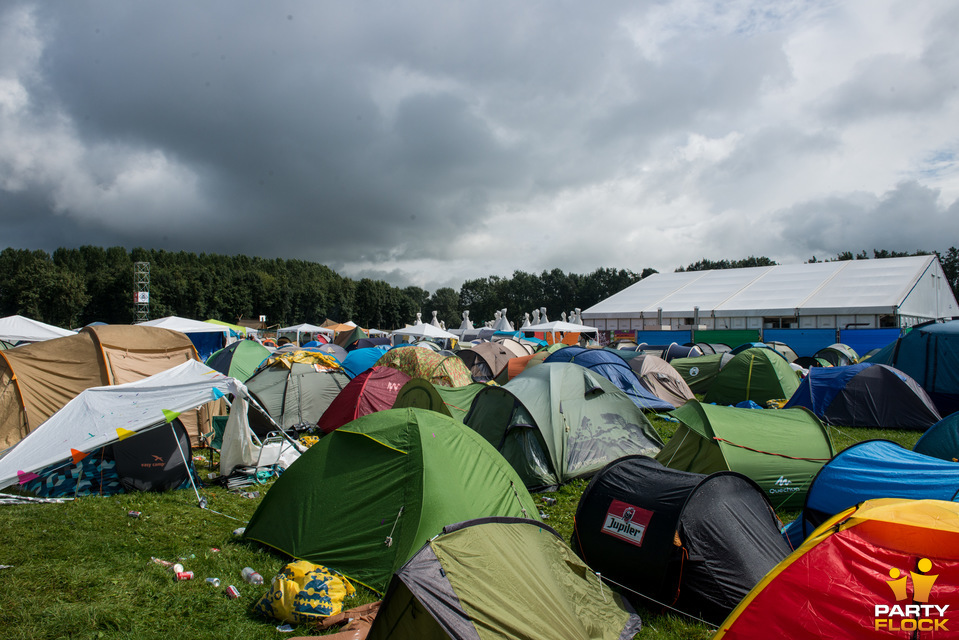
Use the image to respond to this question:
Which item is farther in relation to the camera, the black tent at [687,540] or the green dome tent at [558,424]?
the green dome tent at [558,424]

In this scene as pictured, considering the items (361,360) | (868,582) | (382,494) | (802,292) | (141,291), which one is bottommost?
(382,494)

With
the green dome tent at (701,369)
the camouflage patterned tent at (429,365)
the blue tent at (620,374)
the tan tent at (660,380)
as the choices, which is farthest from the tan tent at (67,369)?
the green dome tent at (701,369)

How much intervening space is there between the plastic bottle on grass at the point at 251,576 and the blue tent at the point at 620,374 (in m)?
9.57

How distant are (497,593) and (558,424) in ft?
15.4

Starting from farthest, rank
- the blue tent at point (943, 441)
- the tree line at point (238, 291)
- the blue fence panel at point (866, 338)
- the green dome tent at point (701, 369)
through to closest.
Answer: the tree line at point (238, 291)
the blue fence panel at point (866, 338)
the green dome tent at point (701, 369)
the blue tent at point (943, 441)

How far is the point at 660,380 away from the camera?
14.5 m

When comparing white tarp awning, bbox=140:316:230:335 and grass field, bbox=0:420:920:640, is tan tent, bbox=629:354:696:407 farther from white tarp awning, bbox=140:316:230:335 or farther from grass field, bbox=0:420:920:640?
white tarp awning, bbox=140:316:230:335

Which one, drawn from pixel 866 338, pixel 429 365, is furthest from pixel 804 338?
pixel 429 365

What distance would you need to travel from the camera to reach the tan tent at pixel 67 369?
9234 millimetres

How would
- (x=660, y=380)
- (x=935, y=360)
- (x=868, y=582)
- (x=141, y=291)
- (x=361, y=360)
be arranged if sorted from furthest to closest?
(x=141, y=291)
(x=361, y=360)
(x=660, y=380)
(x=935, y=360)
(x=868, y=582)

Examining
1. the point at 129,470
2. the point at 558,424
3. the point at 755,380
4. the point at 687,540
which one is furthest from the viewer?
the point at 755,380

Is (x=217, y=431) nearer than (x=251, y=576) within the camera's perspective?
No

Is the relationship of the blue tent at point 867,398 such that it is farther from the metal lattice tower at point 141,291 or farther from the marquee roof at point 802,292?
the metal lattice tower at point 141,291

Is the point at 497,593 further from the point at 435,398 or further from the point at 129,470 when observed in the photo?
the point at 129,470
